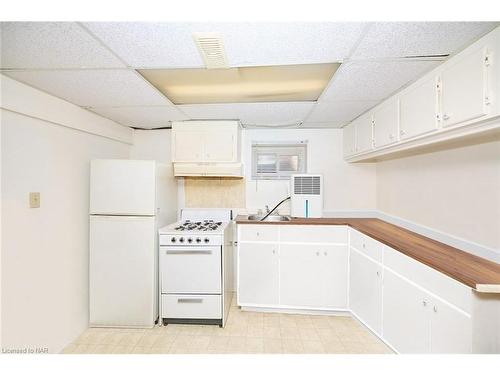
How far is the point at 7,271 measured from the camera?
1.63m

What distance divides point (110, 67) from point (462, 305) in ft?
7.93

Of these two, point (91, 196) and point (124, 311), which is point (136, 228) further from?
point (124, 311)

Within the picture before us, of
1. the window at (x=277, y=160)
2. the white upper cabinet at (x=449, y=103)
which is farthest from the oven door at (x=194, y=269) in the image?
the white upper cabinet at (x=449, y=103)

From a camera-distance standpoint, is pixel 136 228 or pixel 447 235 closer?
pixel 447 235

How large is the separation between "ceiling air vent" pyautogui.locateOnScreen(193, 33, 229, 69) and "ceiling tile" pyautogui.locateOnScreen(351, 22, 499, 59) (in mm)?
740

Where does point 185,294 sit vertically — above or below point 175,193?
below

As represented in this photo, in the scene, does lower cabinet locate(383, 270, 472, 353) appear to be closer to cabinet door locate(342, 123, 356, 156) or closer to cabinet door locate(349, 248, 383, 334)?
cabinet door locate(349, 248, 383, 334)

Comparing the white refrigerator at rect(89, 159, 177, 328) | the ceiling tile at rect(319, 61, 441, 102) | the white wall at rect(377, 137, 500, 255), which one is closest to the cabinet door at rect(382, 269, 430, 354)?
the white wall at rect(377, 137, 500, 255)

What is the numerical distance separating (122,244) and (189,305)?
91 cm

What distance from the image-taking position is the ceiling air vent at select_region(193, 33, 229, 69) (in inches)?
46.7

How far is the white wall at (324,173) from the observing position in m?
3.23

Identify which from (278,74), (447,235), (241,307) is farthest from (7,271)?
(447,235)

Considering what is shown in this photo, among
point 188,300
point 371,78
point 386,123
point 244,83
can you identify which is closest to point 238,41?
point 244,83

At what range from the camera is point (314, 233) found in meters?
2.59
